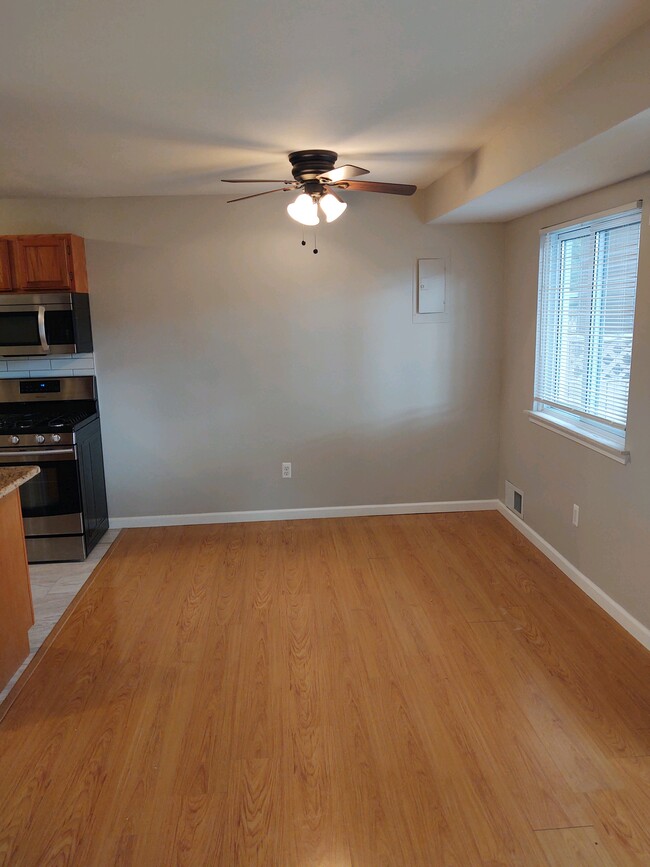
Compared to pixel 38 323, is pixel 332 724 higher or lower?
lower

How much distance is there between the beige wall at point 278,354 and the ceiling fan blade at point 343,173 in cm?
148

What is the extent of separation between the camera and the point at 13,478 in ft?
8.84

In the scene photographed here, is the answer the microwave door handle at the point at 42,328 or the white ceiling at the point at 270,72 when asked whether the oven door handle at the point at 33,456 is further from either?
the white ceiling at the point at 270,72

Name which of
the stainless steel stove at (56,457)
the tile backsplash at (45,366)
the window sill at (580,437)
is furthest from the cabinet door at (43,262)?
the window sill at (580,437)

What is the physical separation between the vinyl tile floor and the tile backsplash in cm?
126

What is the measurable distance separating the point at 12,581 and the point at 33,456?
1394 millimetres

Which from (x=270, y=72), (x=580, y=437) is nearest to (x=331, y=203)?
(x=270, y=72)

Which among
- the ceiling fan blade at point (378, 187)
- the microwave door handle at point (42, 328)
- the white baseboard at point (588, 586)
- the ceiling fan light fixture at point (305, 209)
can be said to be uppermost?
the ceiling fan blade at point (378, 187)

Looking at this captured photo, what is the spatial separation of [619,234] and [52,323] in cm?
351

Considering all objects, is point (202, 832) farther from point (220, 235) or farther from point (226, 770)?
point (220, 235)

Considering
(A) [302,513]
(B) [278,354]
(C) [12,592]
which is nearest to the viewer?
(C) [12,592]

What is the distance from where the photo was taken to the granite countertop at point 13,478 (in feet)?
8.48

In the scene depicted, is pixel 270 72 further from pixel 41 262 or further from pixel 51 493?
pixel 51 493

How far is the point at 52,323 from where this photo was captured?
4.21 metres
